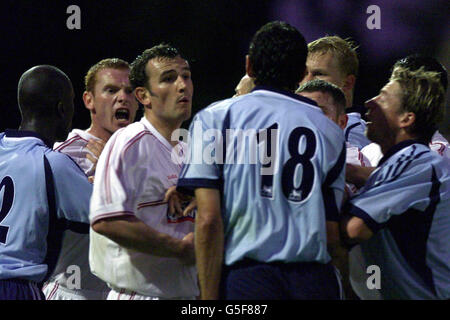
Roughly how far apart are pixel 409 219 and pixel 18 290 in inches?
78.5

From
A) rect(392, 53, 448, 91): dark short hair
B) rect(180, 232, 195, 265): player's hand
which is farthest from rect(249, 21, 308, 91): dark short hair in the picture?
rect(392, 53, 448, 91): dark short hair

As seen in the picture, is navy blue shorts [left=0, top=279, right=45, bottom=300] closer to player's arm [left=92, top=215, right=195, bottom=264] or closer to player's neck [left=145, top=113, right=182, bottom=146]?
player's arm [left=92, top=215, right=195, bottom=264]

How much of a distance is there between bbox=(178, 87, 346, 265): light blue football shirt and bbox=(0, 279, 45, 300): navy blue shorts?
1.36m

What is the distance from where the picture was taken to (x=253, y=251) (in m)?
3.15

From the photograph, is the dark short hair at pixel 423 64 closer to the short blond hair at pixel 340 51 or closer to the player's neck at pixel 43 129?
the short blond hair at pixel 340 51

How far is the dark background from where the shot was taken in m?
8.17

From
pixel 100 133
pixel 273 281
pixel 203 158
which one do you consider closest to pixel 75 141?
pixel 100 133

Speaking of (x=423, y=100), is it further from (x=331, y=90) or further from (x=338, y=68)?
(x=338, y=68)

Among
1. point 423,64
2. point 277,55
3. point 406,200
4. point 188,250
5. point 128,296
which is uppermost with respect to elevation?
point 277,55

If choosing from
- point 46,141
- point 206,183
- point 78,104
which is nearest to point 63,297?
point 46,141

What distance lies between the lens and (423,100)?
3809mm
